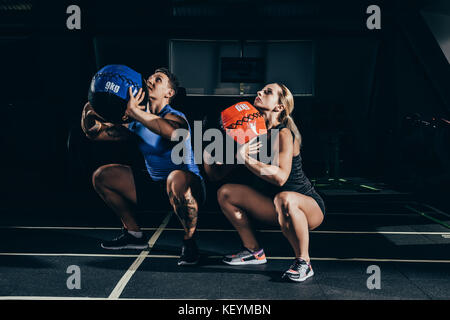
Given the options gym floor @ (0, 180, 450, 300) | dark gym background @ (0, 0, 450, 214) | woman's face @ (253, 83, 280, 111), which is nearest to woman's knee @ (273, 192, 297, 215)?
gym floor @ (0, 180, 450, 300)

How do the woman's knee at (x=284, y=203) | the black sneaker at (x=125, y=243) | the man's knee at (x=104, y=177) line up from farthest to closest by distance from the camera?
the black sneaker at (x=125, y=243)
the man's knee at (x=104, y=177)
the woman's knee at (x=284, y=203)

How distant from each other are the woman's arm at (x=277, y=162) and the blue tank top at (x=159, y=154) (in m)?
0.74

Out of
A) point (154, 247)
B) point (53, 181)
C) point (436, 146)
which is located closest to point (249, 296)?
point (154, 247)

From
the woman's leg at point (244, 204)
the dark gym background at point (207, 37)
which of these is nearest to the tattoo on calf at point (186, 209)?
the woman's leg at point (244, 204)

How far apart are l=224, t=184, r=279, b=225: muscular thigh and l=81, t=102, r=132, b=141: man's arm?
3.48 ft

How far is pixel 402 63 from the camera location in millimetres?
7801

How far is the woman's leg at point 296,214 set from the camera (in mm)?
2861

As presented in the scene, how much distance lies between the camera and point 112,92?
298cm

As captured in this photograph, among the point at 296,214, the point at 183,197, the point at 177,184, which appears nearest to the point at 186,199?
the point at 183,197

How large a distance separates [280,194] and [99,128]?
162 centimetres

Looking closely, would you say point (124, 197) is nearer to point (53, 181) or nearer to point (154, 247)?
point (154, 247)

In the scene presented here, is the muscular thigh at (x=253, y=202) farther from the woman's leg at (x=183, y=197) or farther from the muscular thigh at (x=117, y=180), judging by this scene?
the muscular thigh at (x=117, y=180)

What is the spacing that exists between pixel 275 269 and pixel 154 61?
5672 millimetres

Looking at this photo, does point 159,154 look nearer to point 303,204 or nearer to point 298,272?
point 303,204
